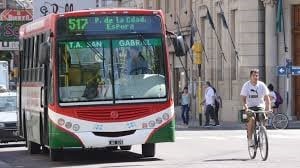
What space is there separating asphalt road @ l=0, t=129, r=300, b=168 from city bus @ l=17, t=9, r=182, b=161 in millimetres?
690

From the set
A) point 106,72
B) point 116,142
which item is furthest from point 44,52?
point 116,142

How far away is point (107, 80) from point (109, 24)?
4.01ft

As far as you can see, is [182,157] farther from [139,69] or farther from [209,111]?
[209,111]

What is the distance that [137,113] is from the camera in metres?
17.8

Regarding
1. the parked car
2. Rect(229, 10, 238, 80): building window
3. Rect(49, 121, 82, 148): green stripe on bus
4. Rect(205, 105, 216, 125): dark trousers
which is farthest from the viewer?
Rect(229, 10, 238, 80): building window

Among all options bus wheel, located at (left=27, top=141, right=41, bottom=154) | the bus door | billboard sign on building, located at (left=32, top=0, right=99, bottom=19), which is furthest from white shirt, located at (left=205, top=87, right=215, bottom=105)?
the bus door

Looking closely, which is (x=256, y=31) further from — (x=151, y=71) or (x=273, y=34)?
(x=151, y=71)

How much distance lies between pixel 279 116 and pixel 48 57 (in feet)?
57.7

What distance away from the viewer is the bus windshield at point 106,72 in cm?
1781

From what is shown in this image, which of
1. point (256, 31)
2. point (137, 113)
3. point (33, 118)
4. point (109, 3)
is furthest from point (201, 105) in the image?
point (109, 3)

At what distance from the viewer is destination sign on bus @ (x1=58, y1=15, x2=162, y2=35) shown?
18062 millimetres

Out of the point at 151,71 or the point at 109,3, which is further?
the point at 109,3

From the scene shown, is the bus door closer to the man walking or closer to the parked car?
the parked car

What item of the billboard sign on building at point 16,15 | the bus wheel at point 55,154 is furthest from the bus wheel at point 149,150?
the billboard sign on building at point 16,15
